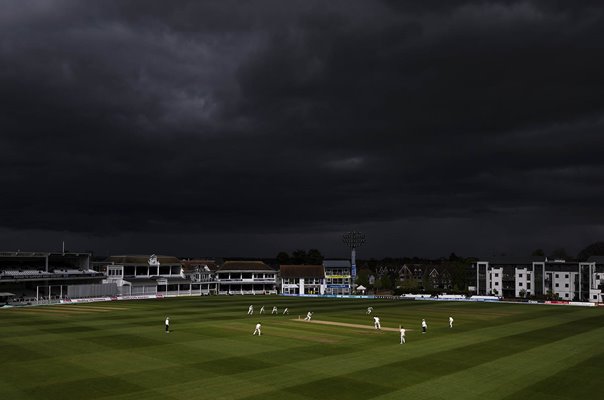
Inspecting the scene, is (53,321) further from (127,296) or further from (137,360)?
(127,296)

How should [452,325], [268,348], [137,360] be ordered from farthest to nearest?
[452,325] → [268,348] → [137,360]

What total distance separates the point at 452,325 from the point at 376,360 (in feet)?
84.4

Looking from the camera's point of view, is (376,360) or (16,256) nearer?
(376,360)

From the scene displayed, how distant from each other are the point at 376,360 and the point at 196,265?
11188 cm

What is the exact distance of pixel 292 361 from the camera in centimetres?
3472

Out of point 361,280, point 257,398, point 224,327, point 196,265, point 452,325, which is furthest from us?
point 361,280

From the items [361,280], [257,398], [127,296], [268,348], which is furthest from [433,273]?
[257,398]

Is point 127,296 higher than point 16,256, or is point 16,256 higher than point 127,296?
point 16,256

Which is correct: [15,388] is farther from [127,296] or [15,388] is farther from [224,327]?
[127,296]

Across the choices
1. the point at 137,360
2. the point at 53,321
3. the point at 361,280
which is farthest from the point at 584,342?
the point at 361,280

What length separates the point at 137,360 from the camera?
3456 cm

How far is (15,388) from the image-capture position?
88.2 feet

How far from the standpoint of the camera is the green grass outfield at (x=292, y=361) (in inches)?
1060

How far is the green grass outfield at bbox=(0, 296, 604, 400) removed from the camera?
2692cm
